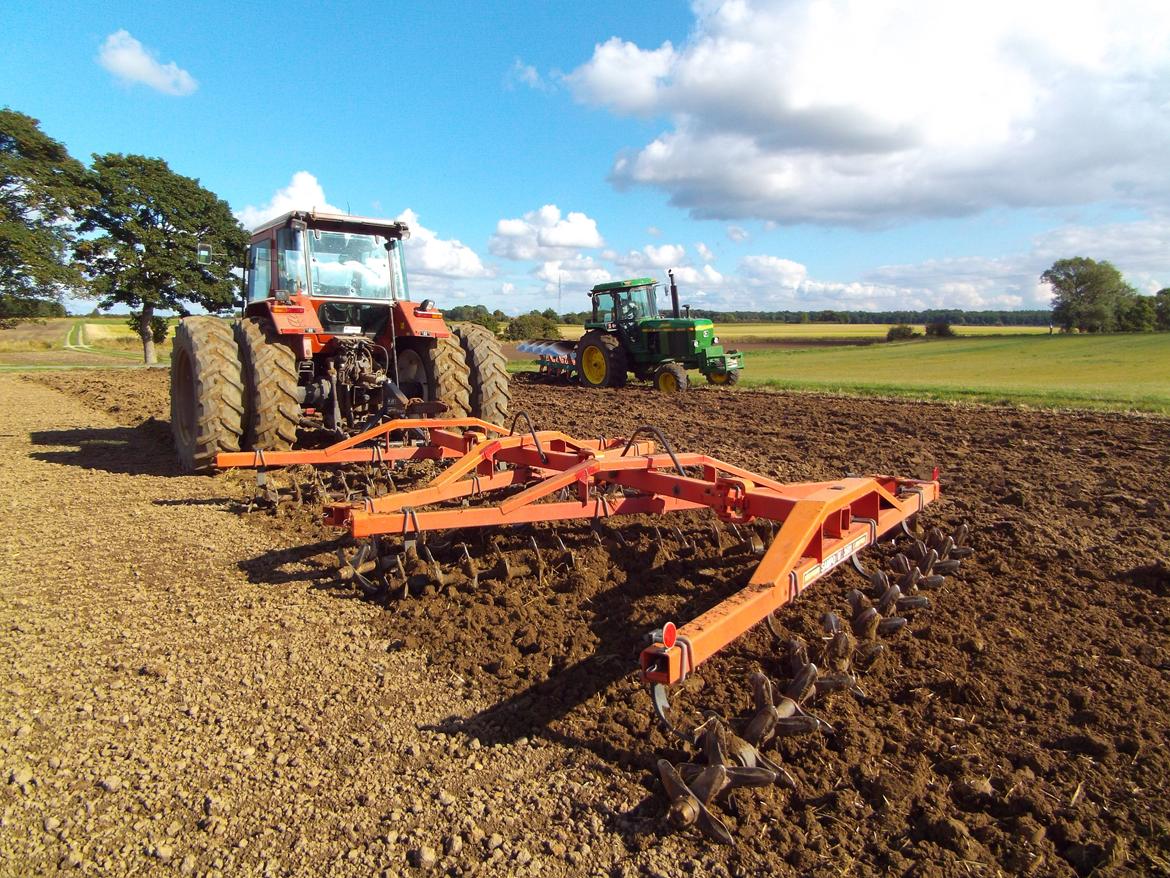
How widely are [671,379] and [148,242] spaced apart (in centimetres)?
2418

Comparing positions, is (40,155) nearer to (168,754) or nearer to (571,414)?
(571,414)

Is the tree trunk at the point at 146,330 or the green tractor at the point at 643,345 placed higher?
the tree trunk at the point at 146,330

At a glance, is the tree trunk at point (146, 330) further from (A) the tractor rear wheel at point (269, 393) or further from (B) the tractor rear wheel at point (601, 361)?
(A) the tractor rear wheel at point (269, 393)

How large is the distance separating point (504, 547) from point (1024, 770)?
2.68 m

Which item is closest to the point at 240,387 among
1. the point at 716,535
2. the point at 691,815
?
the point at 716,535

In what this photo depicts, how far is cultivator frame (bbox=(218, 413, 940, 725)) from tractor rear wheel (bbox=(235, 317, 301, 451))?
50.0 inches

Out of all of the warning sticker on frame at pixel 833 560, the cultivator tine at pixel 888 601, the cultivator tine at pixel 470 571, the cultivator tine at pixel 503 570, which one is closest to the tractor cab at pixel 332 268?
the cultivator tine at pixel 470 571

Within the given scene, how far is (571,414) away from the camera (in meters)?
11.5

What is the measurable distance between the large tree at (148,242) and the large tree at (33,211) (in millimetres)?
910

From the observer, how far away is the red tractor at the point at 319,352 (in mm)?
6242

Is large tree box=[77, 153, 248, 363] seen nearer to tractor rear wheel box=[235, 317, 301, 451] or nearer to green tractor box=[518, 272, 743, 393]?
green tractor box=[518, 272, 743, 393]

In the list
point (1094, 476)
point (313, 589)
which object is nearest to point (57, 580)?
point (313, 589)

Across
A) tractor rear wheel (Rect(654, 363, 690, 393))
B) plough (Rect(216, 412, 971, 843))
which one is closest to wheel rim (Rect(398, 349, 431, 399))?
plough (Rect(216, 412, 971, 843))

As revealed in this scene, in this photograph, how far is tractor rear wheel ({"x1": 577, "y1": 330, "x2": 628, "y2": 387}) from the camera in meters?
16.2
